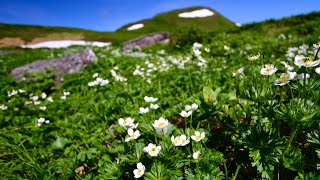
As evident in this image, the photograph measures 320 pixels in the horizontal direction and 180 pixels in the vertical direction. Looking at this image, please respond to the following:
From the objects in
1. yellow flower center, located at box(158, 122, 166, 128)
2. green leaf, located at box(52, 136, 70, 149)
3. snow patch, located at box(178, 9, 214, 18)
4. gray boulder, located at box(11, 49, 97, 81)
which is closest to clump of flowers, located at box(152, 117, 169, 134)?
yellow flower center, located at box(158, 122, 166, 128)

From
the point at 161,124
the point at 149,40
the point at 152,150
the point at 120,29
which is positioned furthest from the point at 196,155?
the point at 120,29

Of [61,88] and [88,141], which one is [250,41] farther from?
[88,141]

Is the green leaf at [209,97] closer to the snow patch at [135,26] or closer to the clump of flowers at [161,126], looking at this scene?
the clump of flowers at [161,126]

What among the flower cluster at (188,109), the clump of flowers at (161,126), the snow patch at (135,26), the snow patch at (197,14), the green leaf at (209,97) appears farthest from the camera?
the snow patch at (197,14)

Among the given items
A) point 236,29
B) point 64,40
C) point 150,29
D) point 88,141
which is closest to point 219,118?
point 88,141

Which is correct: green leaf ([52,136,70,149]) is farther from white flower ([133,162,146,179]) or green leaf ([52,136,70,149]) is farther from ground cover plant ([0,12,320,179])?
white flower ([133,162,146,179])

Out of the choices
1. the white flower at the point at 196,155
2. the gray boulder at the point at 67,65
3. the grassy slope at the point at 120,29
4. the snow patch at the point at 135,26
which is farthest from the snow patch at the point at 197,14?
the white flower at the point at 196,155

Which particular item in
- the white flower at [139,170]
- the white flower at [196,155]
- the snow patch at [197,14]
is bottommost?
the white flower at [139,170]

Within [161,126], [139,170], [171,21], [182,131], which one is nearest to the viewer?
[139,170]

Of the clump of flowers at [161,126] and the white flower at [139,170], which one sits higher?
the clump of flowers at [161,126]

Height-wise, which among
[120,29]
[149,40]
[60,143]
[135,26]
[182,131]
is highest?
[135,26]

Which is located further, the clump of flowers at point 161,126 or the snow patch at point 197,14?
the snow patch at point 197,14

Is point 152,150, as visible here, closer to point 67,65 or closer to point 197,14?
point 67,65
